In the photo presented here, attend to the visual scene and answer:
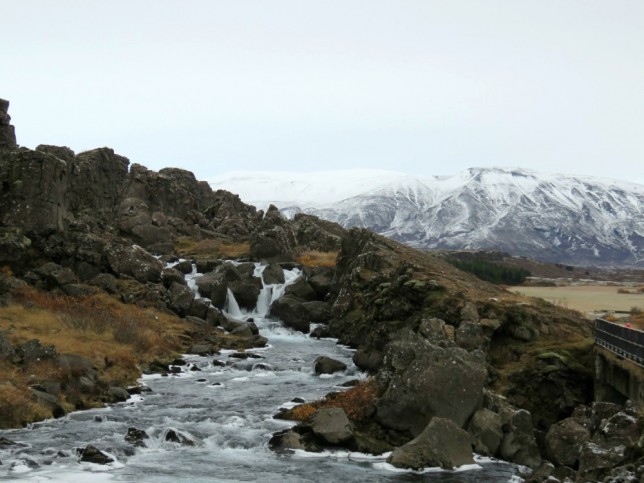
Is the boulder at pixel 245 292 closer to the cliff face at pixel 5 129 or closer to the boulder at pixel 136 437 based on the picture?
the cliff face at pixel 5 129

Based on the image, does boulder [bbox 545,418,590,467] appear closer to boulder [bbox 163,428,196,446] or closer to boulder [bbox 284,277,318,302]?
boulder [bbox 163,428,196,446]

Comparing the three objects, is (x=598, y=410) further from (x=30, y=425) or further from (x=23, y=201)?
(x=23, y=201)

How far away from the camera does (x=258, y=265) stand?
7656cm

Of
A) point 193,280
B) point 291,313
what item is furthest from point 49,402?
point 193,280

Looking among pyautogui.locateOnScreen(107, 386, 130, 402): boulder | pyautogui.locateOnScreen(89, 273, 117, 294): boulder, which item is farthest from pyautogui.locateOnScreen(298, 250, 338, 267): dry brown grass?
pyautogui.locateOnScreen(107, 386, 130, 402): boulder

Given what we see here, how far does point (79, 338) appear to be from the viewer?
41875mm

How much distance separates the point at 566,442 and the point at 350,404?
937 cm

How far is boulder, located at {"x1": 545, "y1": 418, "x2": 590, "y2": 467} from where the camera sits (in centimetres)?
2502

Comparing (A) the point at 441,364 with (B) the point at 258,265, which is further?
(B) the point at 258,265

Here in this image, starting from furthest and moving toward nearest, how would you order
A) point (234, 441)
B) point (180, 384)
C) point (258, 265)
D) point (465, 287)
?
point (258, 265), point (465, 287), point (180, 384), point (234, 441)

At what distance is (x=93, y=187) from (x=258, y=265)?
38.8m

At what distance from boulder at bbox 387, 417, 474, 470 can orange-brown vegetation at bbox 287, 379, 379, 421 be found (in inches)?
142

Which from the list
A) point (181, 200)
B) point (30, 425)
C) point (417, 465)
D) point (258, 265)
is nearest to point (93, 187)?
point (181, 200)

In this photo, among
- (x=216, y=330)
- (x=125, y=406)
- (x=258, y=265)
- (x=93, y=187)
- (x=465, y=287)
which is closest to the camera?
(x=125, y=406)
